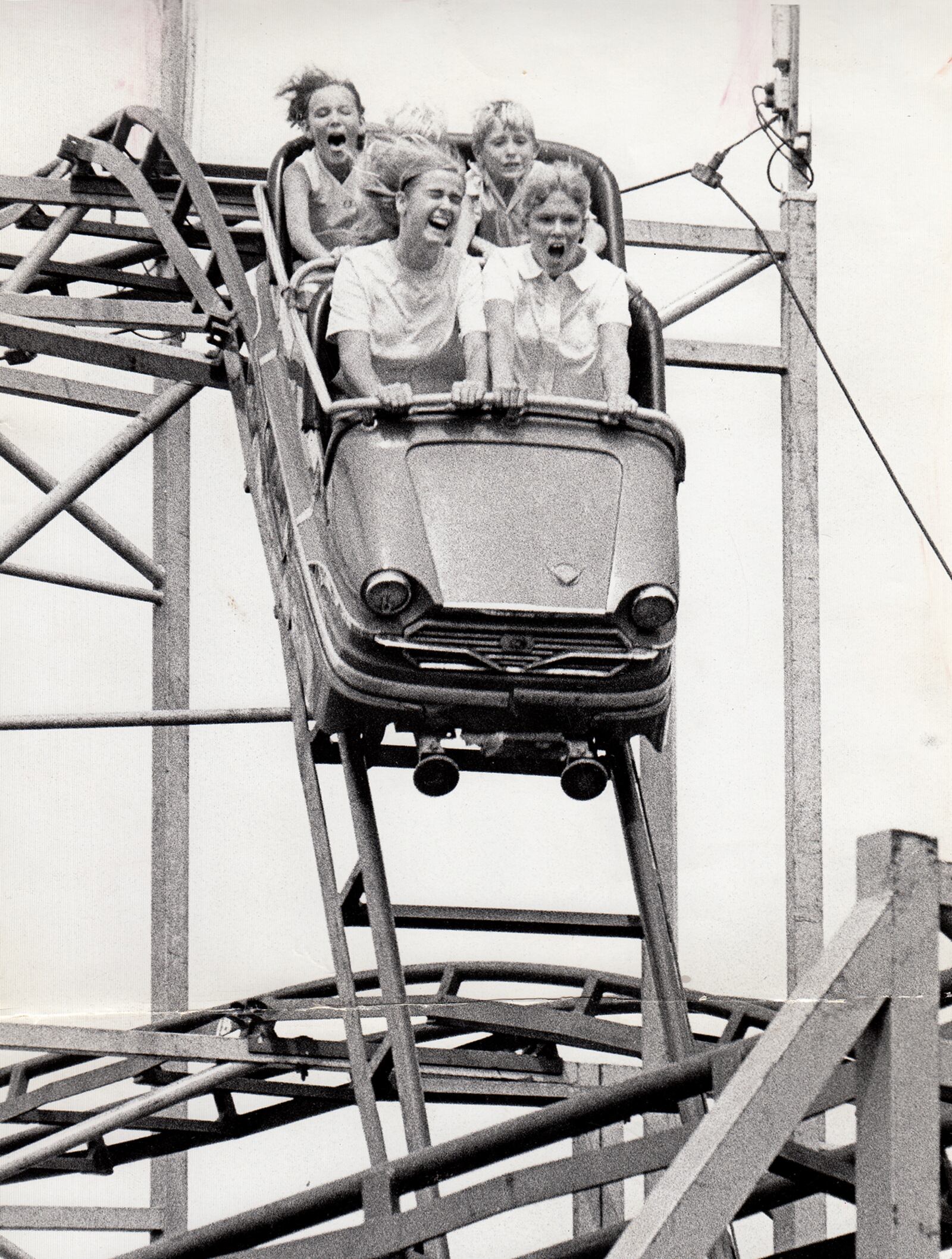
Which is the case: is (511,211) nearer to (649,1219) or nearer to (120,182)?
(120,182)

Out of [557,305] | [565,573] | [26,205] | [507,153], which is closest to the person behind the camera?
[565,573]

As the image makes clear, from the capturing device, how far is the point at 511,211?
779cm

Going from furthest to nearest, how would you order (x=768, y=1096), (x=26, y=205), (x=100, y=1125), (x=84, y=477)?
(x=26, y=205) < (x=84, y=477) < (x=100, y=1125) < (x=768, y=1096)

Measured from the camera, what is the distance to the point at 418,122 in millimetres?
7207

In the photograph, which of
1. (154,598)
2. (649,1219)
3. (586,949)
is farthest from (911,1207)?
(586,949)

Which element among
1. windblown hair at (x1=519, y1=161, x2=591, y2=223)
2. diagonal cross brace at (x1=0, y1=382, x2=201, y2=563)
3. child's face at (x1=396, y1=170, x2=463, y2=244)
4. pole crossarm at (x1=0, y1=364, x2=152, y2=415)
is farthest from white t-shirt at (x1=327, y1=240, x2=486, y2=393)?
pole crossarm at (x1=0, y1=364, x2=152, y2=415)

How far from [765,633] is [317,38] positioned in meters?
3.05

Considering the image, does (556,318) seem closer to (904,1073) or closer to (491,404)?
(491,404)

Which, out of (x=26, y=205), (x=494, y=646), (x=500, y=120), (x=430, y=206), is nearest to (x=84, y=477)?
(x=26, y=205)

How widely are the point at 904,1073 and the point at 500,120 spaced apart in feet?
14.5

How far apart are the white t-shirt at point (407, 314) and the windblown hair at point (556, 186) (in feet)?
0.89

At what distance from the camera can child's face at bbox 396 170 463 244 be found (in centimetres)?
703

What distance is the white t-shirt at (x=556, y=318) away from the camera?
23.2 feet

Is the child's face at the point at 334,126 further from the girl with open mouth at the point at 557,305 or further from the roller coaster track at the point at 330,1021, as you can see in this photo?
the girl with open mouth at the point at 557,305
